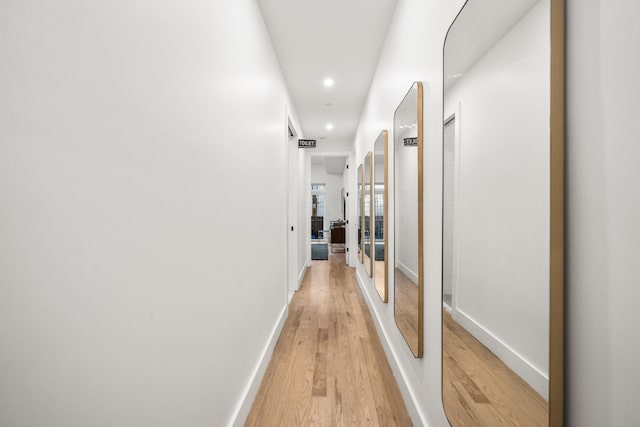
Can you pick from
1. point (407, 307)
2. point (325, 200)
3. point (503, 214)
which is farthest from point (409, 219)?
point (325, 200)

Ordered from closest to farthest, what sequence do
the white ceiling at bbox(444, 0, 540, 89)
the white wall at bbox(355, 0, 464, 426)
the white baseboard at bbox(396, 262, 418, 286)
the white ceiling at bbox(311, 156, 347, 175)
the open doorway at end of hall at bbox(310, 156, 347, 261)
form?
the white ceiling at bbox(444, 0, 540, 89) → the white wall at bbox(355, 0, 464, 426) → the white baseboard at bbox(396, 262, 418, 286) → the white ceiling at bbox(311, 156, 347, 175) → the open doorway at end of hall at bbox(310, 156, 347, 261)

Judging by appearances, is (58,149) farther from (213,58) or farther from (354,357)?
(354,357)

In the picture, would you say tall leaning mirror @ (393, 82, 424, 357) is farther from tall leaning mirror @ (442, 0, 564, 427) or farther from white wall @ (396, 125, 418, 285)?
tall leaning mirror @ (442, 0, 564, 427)

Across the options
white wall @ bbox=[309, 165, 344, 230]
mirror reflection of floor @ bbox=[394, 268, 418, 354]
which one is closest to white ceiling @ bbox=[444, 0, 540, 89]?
mirror reflection of floor @ bbox=[394, 268, 418, 354]

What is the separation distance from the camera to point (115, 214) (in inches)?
26.2

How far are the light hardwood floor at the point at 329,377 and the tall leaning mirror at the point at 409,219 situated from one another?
1.52 ft

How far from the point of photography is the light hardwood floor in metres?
1.65

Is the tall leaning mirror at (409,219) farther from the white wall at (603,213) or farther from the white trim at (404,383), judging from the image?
the white wall at (603,213)

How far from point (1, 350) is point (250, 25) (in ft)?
6.69

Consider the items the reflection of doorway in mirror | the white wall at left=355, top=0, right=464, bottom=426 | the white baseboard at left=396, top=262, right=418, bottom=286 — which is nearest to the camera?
the reflection of doorway in mirror

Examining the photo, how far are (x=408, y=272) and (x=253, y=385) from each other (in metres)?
1.21

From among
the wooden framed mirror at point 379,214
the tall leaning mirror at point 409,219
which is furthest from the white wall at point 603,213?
the wooden framed mirror at point 379,214

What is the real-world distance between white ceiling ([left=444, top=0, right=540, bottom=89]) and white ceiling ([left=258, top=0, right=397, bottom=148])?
52.9 inches

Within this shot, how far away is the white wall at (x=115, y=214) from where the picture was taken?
473mm
